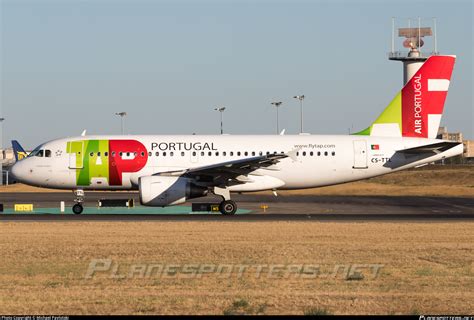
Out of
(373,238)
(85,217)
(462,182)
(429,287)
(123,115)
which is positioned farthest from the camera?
(123,115)

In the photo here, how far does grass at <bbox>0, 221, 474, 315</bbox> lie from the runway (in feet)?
14.5

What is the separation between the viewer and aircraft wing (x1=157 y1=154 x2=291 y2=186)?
40438 mm

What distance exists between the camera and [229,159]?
43438mm

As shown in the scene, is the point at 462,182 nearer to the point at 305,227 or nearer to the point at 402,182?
the point at 402,182

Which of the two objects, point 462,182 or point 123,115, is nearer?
point 462,182

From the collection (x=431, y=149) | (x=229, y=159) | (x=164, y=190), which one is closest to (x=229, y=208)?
(x=229, y=159)

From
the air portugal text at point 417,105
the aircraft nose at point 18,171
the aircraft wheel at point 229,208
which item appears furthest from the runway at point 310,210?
the air portugal text at point 417,105

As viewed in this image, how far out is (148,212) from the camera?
44.8 metres

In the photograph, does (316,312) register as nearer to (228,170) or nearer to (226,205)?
(228,170)

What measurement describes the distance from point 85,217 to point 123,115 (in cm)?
7578

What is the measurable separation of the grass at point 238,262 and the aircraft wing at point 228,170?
20.5ft

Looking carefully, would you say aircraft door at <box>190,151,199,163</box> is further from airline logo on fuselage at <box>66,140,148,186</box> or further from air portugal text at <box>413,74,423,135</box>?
air portugal text at <box>413,74,423,135</box>

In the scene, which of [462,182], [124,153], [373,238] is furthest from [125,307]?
[462,182]

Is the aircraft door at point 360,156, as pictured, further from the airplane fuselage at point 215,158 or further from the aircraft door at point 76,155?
the aircraft door at point 76,155
